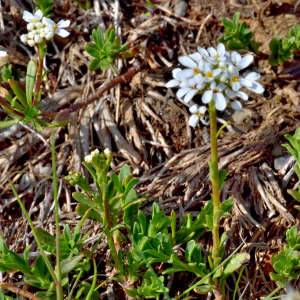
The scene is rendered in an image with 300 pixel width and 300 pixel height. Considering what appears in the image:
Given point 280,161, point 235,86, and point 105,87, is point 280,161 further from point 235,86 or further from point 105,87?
Answer: point 105,87

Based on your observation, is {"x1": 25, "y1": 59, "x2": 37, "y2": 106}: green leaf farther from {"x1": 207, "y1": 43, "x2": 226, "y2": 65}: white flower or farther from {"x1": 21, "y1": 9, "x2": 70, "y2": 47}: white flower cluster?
{"x1": 207, "y1": 43, "x2": 226, "y2": 65}: white flower

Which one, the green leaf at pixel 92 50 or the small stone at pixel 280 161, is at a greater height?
the green leaf at pixel 92 50

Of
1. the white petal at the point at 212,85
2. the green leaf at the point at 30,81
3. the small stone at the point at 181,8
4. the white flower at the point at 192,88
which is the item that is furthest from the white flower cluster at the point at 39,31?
the small stone at the point at 181,8

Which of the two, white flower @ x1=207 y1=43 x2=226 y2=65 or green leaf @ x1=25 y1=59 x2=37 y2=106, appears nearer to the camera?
white flower @ x1=207 y1=43 x2=226 y2=65

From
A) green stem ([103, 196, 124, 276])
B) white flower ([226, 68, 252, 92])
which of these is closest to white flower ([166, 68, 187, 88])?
white flower ([226, 68, 252, 92])

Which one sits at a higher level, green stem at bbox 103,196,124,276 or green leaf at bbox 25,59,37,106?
green leaf at bbox 25,59,37,106

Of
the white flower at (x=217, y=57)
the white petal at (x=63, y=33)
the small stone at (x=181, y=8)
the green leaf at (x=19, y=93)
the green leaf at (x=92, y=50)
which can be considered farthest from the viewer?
the small stone at (x=181, y=8)

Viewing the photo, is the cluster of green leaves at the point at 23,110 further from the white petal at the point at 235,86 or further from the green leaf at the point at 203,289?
the green leaf at the point at 203,289

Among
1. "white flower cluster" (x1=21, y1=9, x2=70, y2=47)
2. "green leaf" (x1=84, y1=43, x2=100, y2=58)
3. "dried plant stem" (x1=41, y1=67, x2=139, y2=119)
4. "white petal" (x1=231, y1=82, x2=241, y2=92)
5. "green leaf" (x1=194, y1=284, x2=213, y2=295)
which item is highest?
"white flower cluster" (x1=21, y1=9, x2=70, y2=47)

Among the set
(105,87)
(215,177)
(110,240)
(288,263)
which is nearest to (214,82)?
(215,177)
